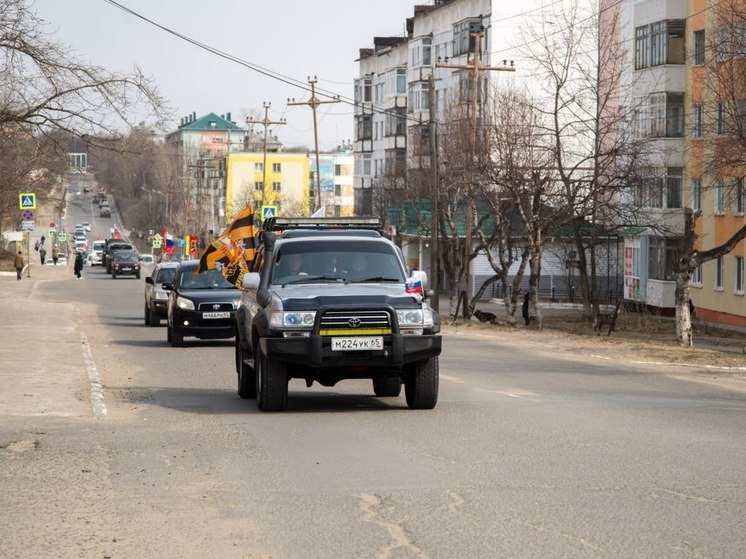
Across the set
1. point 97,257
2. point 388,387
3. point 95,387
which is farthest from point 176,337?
point 97,257

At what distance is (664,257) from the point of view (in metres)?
57.0

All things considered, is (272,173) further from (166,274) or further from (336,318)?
(336,318)

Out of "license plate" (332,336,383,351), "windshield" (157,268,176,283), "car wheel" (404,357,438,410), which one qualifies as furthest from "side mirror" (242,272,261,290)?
"windshield" (157,268,176,283)

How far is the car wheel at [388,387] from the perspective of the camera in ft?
52.8

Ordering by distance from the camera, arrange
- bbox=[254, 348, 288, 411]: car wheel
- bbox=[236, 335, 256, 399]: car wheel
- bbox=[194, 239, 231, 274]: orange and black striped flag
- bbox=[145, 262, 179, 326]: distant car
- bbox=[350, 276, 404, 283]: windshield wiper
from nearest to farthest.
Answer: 1. bbox=[254, 348, 288, 411]: car wheel
2. bbox=[350, 276, 404, 283]: windshield wiper
3. bbox=[236, 335, 256, 399]: car wheel
4. bbox=[194, 239, 231, 274]: orange and black striped flag
5. bbox=[145, 262, 179, 326]: distant car

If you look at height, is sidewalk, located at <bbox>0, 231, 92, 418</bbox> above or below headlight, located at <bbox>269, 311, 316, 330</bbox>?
below

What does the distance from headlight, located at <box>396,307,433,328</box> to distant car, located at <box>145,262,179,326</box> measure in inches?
796

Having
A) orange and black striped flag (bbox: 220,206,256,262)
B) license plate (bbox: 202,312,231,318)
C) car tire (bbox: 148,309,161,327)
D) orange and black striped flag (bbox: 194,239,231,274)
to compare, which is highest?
orange and black striped flag (bbox: 220,206,256,262)

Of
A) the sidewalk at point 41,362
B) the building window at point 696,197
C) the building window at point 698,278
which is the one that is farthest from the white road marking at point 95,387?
the building window at point 698,278

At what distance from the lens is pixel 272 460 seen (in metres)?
10.7

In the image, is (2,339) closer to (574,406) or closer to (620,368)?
(620,368)

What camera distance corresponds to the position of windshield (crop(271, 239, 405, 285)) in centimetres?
1507

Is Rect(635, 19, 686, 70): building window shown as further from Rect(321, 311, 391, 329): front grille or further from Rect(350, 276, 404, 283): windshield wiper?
Rect(321, 311, 391, 329): front grille

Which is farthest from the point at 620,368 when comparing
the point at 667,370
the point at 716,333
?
the point at 716,333
